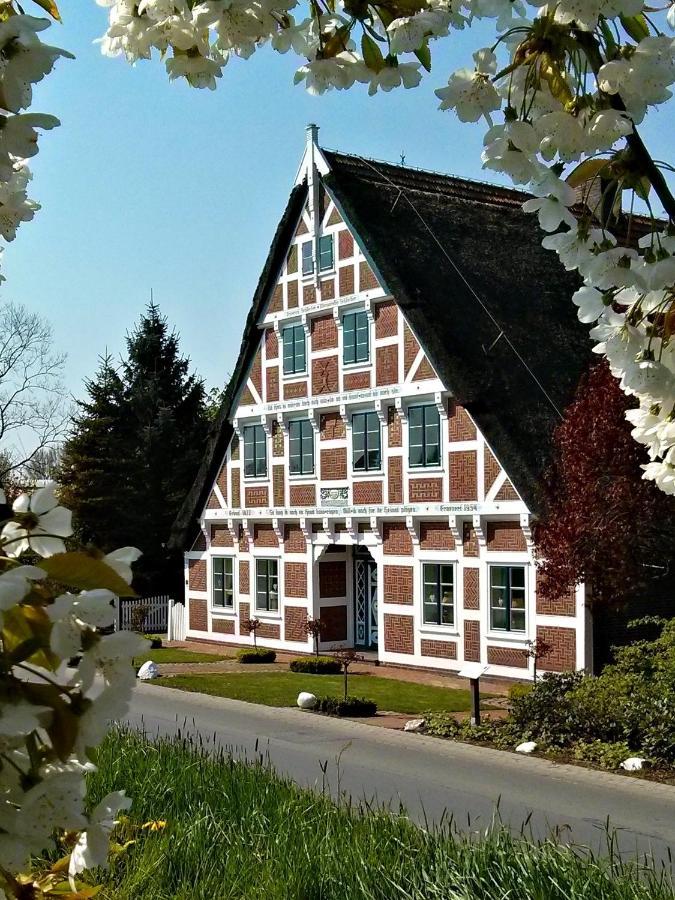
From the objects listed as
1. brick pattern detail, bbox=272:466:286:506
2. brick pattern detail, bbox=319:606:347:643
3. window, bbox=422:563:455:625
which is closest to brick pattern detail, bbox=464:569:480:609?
window, bbox=422:563:455:625

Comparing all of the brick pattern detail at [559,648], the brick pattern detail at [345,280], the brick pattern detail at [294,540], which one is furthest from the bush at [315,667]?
the brick pattern detail at [345,280]

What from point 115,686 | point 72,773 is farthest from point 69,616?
point 72,773

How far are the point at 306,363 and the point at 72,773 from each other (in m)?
24.4

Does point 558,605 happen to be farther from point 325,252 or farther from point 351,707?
point 325,252

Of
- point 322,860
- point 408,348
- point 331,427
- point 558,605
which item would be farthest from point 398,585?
point 322,860

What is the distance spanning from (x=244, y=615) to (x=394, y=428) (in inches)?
287

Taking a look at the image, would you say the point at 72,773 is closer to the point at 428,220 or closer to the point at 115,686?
the point at 115,686

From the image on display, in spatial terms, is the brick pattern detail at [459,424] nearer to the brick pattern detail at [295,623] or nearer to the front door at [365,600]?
the front door at [365,600]

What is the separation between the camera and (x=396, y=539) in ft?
78.0

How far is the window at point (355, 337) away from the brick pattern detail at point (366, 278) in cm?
60

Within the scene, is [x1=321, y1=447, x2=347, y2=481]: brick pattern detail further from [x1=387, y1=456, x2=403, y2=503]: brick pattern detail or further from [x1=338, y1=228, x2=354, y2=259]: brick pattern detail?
[x1=338, y1=228, x2=354, y2=259]: brick pattern detail

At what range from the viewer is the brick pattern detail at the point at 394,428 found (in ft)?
77.5

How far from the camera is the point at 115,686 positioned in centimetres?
170

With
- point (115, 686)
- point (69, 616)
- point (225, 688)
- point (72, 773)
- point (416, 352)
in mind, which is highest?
point (416, 352)
